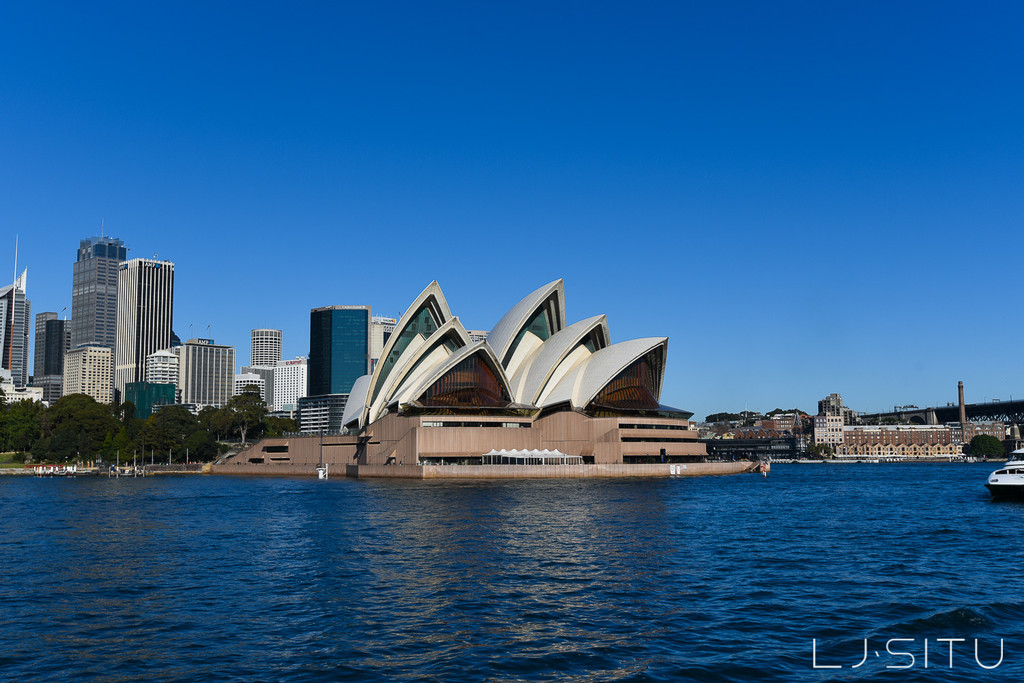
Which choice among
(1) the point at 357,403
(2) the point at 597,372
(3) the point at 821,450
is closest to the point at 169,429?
(1) the point at 357,403

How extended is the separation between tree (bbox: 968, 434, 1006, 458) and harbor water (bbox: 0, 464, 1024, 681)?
161 meters

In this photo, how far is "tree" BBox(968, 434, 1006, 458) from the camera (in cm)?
→ 18600

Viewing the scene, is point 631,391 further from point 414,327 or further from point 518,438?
point 414,327

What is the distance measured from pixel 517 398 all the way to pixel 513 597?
7278cm

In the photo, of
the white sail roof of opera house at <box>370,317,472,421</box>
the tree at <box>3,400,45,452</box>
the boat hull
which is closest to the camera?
the boat hull

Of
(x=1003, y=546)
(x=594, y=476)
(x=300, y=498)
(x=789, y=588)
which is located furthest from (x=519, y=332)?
(x=789, y=588)

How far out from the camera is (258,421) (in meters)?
150

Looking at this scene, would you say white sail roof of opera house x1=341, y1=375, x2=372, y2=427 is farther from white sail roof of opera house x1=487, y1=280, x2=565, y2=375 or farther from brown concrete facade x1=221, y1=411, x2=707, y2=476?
white sail roof of opera house x1=487, y1=280, x2=565, y2=375

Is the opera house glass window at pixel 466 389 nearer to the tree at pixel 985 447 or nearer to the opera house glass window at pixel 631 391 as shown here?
the opera house glass window at pixel 631 391

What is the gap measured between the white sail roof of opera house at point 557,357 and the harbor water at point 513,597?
49474 millimetres

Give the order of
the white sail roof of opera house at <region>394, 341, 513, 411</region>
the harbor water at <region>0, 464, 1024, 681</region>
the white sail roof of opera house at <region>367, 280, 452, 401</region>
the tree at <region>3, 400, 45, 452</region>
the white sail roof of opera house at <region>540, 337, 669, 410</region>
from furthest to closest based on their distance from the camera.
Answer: the tree at <region>3, 400, 45, 452</region>
the white sail roof of opera house at <region>367, 280, 452, 401</region>
the white sail roof of opera house at <region>540, 337, 669, 410</region>
the white sail roof of opera house at <region>394, 341, 513, 411</region>
the harbor water at <region>0, 464, 1024, 681</region>

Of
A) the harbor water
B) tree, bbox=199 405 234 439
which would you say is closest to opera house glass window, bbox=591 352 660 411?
the harbor water

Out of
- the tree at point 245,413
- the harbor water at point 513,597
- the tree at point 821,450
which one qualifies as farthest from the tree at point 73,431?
the tree at point 821,450

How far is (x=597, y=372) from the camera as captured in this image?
91.6 metres
